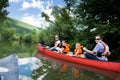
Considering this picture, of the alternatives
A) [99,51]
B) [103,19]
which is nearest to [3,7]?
[103,19]

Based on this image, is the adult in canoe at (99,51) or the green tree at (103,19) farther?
the green tree at (103,19)

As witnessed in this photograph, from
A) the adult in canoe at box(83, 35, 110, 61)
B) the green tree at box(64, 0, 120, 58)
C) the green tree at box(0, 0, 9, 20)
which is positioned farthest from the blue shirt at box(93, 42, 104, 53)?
the green tree at box(0, 0, 9, 20)

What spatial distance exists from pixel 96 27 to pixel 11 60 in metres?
16.5

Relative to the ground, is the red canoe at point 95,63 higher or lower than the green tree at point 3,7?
lower

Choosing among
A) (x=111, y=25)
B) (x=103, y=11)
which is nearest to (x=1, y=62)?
(x=111, y=25)

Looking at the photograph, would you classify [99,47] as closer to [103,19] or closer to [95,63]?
[95,63]

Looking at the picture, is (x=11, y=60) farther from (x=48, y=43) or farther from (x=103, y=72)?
(x=48, y=43)

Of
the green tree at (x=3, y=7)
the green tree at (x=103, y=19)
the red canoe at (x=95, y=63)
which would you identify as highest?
the green tree at (x=3, y=7)

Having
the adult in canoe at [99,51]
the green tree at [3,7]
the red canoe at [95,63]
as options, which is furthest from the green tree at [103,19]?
the green tree at [3,7]

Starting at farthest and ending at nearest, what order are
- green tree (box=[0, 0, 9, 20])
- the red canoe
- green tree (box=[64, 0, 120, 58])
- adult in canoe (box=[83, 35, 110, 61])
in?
1. green tree (box=[0, 0, 9, 20])
2. green tree (box=[64, 0, 120, 58])
3. adult in canoe (box=[83, 35, 110, 61])
4. the red canoe

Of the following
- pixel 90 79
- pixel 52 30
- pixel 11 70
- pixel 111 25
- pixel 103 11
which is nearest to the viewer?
pixel 11 70

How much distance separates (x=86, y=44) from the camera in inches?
953

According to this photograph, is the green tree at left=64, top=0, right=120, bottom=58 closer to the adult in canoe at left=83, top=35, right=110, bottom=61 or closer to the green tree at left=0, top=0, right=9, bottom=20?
the adult in canoe at left=83, top=35, right=110, bottom=61

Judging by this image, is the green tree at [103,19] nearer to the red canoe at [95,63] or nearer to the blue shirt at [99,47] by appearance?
the red canoe at [95,63]
